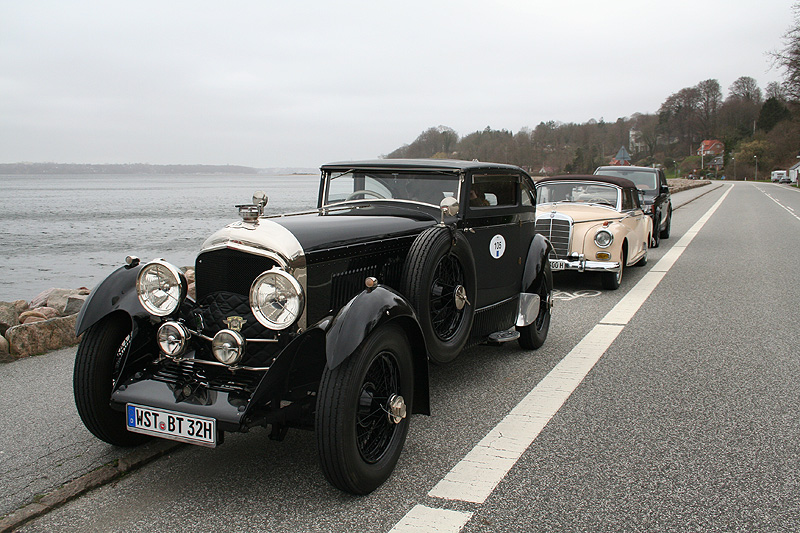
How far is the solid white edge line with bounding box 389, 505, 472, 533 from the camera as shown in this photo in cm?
275

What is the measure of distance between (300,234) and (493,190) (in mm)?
2187

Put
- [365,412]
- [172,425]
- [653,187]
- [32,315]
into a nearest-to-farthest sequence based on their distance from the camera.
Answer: [172,425], [365,412], [32,315], [653,187]

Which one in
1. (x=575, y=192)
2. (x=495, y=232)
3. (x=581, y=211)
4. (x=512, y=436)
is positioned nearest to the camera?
(x=512, y=436)

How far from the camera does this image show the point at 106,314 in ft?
11.5

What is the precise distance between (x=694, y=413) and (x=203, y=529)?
3231 millimetres

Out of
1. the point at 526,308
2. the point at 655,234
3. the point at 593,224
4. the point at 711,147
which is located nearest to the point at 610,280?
the point at 593,224

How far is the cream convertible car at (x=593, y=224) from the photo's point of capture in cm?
898

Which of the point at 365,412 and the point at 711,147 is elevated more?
the point at 711,147

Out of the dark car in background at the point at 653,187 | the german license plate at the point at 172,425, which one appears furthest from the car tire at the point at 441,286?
the dark car in background at the point at 653,187

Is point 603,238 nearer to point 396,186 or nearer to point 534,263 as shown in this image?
point 534,263

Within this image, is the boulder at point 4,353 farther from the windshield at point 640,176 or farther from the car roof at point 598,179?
the windshield at point 640,176

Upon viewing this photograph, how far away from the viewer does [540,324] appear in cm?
596

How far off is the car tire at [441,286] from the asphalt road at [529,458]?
1.68ft

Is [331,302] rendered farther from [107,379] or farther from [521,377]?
[521,377]
